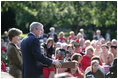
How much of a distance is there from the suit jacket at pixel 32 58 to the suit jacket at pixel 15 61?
0.14 metres

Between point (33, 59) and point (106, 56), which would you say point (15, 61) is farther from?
point (106, 56)

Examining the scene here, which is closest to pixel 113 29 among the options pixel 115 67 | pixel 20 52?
pixel 115 67

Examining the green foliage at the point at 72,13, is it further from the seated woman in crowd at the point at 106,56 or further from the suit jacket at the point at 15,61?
the suit jacket at the point at 15,61

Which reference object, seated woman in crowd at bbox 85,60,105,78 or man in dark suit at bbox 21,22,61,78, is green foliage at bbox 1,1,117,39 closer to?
seated woman in crowd at bbox 85,60,105,78

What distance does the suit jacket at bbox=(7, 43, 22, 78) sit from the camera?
4.80 m

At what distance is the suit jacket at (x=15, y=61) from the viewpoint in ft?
15.8

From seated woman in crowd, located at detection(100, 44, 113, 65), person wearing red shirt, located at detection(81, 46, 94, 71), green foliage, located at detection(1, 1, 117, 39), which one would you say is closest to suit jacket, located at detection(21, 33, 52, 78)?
person wearing red shirt, located at detection(81, 46, 94, 71)

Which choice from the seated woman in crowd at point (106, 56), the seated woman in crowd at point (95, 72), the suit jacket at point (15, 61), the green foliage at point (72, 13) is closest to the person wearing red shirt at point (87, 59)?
the seated woman in crowd at point (106, 56)

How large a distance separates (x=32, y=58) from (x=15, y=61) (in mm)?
310

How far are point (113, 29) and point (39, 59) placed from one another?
35.4 metres

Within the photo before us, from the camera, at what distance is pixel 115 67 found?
7141 millimetres

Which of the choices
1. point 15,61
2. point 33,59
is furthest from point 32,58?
point 15,61

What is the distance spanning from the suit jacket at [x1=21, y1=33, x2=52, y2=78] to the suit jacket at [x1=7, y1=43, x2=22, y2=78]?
0.14 metres

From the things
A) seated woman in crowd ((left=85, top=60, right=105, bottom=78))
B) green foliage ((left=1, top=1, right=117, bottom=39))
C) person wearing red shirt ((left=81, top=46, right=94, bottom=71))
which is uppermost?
green foliage ((left=1, top=1, right=117, bottom=39))
